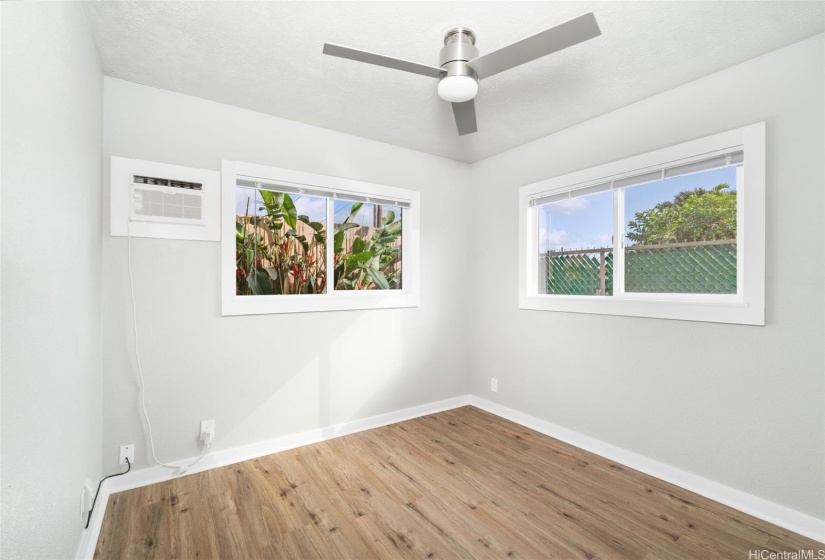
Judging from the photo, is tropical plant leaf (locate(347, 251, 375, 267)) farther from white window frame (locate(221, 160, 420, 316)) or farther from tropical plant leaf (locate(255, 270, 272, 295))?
tropical plant leaf (locate(255, 270, 272, 295))

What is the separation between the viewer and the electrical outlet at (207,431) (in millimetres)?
2494

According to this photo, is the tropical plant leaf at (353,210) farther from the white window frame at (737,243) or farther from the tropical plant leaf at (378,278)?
the white window frame at (737,243)

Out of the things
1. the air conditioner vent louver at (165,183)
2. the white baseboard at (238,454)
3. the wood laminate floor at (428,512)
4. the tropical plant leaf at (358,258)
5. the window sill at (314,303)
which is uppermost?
the air conditioner vent louver at (165,183)

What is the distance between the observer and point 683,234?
8.09 feet

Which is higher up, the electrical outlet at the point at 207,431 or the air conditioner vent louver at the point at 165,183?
the air conditioner vent louver at the point at 165,183

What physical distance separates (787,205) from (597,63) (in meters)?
1.22

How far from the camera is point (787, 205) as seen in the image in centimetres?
197

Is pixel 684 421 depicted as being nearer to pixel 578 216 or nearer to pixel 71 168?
pixel 578 216

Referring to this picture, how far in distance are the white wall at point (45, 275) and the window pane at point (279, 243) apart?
104 cm

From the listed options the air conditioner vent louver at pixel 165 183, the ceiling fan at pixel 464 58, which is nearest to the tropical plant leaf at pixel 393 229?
the air conditioner vent louver at pixel 165 183

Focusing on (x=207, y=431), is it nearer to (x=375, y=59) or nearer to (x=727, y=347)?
(x=375, y=59)

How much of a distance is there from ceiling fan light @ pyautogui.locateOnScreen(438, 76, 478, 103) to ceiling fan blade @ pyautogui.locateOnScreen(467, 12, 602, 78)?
77 millimetres

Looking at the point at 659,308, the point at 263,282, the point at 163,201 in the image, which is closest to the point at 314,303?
the point at 263,282

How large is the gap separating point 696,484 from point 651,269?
1.32 m
